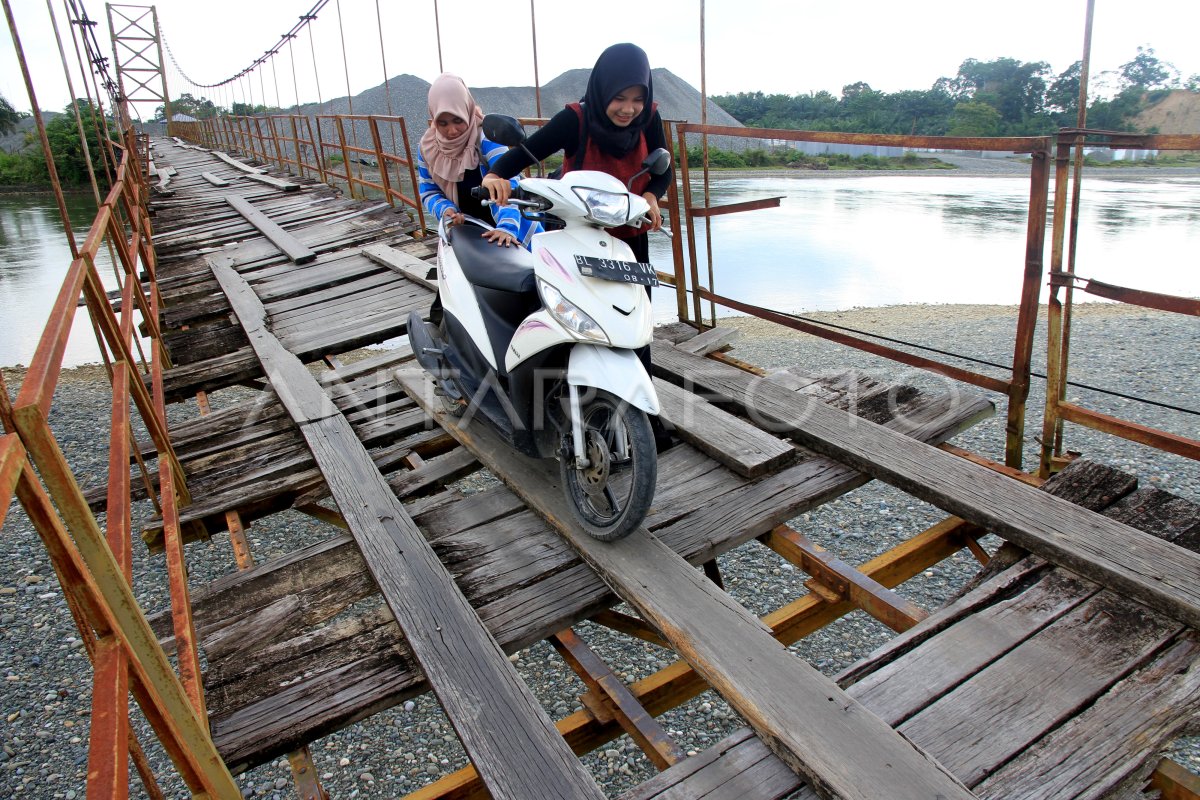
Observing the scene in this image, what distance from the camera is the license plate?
2053mm

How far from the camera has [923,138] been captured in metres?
2.54

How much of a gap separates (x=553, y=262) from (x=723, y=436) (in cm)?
92

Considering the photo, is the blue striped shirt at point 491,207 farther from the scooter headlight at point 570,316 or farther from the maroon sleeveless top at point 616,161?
the scooter headlight at point 570,316

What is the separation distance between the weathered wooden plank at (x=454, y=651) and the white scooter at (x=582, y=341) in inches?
18.1

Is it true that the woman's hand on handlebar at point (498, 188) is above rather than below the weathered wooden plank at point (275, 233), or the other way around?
above

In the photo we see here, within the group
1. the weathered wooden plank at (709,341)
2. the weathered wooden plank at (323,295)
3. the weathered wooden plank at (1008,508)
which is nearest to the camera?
the weathered wooden plank at (1008,508)

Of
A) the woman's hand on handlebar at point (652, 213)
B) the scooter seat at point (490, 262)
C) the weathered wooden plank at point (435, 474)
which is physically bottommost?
the weathered wooden plank at point (435, 474)

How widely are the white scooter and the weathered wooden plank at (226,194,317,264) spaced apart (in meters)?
4.18

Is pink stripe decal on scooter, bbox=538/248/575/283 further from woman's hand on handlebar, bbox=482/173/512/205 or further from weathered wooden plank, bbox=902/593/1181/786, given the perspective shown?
weathered wooden plank, bbox=902/593/1181/786

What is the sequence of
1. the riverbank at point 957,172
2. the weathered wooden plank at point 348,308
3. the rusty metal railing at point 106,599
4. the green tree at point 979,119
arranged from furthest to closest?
1. the riverbank at point 957,172
2. the green tree at point 979,119
3. the weathered wooden plank at point 348,308
4. the rusty metal railing at point 106,599

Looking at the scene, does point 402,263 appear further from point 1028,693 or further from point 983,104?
point 983,104

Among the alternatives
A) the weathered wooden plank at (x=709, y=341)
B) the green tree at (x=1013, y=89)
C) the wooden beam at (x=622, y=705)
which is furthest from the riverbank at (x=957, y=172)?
the wooden beam at (x=622, y=705)

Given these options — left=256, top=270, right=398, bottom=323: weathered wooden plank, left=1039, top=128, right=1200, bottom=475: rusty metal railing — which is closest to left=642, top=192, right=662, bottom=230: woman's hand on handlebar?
left=1039, top=128, right=1200, bottom=475: rusty metal railing

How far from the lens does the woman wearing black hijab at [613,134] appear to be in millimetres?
2396
